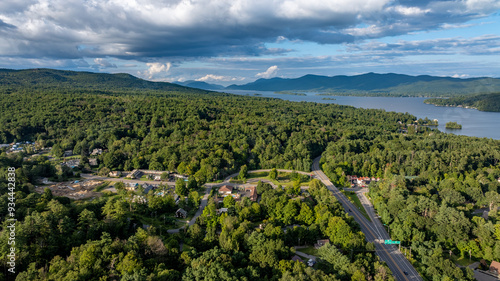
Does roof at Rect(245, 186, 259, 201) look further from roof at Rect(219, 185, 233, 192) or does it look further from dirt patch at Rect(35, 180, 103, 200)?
dirt patch at Rect(35, 180, 103, 200)

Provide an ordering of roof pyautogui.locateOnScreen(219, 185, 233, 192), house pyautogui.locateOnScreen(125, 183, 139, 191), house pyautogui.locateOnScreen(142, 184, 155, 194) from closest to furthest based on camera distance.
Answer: house pyautogui.locateOnScreen(142, 184, 155, 194), roof pyautogui.locateOnScreen(219, 185, 233, 192), house pyautogui.locateOnScreen(125, 183, 139, 191)

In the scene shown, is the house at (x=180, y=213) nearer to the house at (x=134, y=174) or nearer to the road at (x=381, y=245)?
the house at (x=134, y=174)

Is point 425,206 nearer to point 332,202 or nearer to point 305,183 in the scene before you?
point 332,202

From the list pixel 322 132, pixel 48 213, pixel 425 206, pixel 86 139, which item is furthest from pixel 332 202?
pixel 86 139

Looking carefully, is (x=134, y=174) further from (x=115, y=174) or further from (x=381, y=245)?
(x=381, y=245)

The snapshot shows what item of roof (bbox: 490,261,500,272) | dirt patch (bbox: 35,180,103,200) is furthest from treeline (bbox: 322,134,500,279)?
dirt patch (bbox: 35,180,103,200)

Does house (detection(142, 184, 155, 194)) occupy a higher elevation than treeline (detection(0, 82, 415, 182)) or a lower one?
lower

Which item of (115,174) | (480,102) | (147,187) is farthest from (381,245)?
(480,102)
